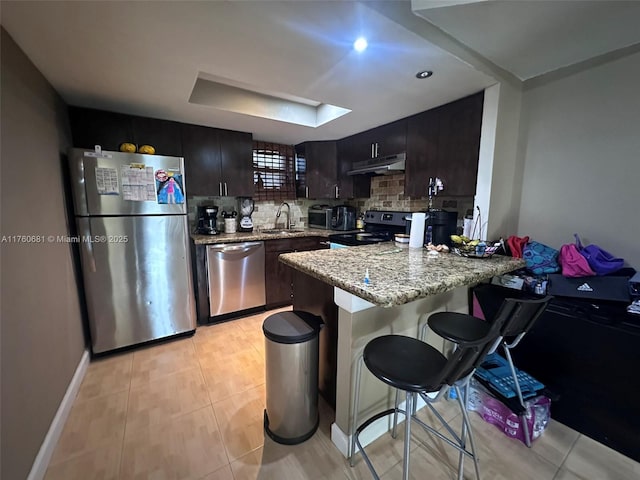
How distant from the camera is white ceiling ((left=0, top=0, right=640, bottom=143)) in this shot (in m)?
1.15

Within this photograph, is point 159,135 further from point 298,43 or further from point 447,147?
point 447,147

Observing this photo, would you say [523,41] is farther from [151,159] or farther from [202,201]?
[202,201]

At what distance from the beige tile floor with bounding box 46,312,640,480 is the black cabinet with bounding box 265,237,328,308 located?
129cm

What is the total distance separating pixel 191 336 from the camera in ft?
8.50

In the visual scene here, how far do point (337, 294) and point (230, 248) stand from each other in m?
1.84

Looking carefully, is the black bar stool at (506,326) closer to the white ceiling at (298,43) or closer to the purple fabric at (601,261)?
the purple fabric at (601,261)

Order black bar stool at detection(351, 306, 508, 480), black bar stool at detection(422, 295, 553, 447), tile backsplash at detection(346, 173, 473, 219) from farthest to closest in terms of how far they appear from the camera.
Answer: tile backsplash at detection(346, 173, 473, 219) < black bar stool at detection(422, 295, 553, 447) < black bar stool at detection(351, 306, 508, 480)

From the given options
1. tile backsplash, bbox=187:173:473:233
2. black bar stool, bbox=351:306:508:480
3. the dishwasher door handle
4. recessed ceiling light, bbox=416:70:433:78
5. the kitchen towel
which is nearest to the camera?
black bar stool, bbox=351:306:508:480

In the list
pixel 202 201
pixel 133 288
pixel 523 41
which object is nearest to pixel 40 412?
pixel 133 288

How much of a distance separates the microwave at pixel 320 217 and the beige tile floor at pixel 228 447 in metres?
2.17

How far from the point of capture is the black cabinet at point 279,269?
10.1 feet

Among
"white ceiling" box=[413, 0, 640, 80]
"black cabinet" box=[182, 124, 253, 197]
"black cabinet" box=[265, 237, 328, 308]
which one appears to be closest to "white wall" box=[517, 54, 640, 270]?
"white ceiling" box=[413, 0, 640, 80]

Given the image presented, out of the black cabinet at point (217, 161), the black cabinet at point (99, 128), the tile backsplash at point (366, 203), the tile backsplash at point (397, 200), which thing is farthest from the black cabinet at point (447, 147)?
the black cabinet at point (99, 128)

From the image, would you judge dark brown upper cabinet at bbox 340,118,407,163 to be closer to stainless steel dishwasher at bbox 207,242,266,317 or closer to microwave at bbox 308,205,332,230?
microwave at bbox 308,205,332,230
